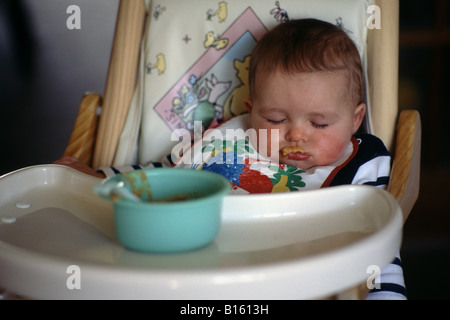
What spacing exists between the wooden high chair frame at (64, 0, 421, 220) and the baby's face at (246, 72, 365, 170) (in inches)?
4.4

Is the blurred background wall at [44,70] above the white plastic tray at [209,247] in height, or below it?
above

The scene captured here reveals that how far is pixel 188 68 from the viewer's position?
46.2 inches

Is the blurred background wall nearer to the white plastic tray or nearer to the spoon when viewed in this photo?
the white plastic tray

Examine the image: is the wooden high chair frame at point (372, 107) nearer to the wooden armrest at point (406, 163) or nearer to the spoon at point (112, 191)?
the wooden armrest at point (406, 163)

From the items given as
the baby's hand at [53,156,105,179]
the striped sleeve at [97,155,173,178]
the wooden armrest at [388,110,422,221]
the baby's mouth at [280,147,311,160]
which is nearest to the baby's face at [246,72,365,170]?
the baby's mouth at [280,147,311,160]

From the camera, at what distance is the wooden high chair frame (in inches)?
38.7

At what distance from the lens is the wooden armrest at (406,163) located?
2.98ft

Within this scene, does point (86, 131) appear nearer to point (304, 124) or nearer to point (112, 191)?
point (304, 124)

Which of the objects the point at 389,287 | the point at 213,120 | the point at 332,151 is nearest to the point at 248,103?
the point at 213,120

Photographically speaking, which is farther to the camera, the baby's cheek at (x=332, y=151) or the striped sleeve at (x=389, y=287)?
the baby's cheek at (x=332, y=151)

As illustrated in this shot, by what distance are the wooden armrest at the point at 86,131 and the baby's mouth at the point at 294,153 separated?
0.46 meters

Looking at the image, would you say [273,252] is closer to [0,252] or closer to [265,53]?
[0,252]

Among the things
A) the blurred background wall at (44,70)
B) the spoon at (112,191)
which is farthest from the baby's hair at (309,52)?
the blurred background wall at (44,70)

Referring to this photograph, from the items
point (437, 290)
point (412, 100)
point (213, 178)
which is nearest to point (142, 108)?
point (213, 178)
